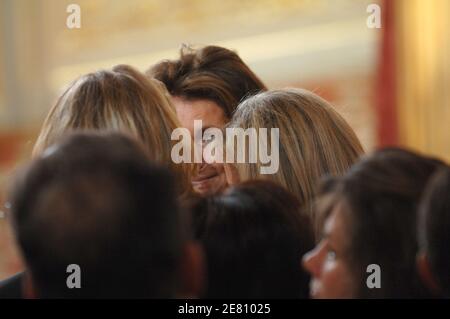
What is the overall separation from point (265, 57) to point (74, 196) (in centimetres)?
473

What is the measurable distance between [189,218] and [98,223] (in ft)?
1.17

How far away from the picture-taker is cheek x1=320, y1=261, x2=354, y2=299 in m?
1.71

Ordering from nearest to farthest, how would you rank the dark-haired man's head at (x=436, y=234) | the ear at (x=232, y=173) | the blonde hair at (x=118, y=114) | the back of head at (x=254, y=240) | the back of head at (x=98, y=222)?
the back of head at (x=98, y=222) → the dark-haired man's head at (x=436, y=234) → the back of head at (x=254, y=240) → the blonde hair at (x=118, y=114) → the ear at (x=232, y=173)

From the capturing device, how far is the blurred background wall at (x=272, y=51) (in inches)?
205

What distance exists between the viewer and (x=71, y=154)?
4.95 feet

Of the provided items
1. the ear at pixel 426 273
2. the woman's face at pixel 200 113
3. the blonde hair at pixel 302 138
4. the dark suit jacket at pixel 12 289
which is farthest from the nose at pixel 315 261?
the woman's face at pixel 200 113

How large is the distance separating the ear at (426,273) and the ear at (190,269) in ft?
1.05

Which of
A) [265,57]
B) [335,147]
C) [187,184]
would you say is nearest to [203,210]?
[187,184]

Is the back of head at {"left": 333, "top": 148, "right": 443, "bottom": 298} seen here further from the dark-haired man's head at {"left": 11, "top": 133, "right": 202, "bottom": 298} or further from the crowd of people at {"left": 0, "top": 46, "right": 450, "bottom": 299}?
the dark-haired man's head at {"left": 11, "top": 133, "right": 202, "bottom": 298}

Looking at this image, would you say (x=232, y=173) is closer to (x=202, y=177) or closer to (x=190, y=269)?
(x=202, y=177)

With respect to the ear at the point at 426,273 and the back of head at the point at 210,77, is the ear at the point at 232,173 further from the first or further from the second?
the ear at the point at 426,273

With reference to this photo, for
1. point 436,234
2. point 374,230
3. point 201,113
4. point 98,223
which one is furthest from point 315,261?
point 201,113

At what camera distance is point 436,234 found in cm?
158

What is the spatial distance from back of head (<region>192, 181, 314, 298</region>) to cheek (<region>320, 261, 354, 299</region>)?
5.3 inches
